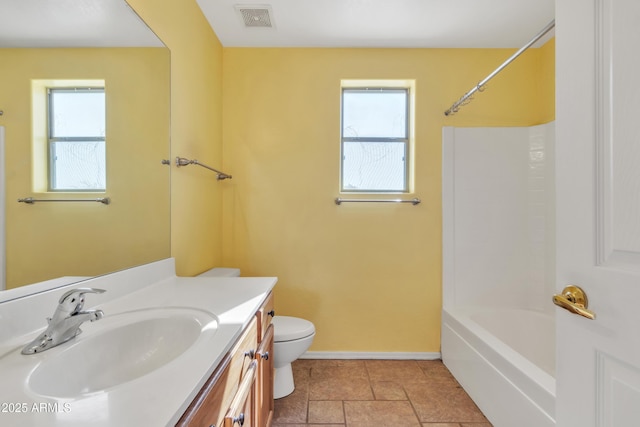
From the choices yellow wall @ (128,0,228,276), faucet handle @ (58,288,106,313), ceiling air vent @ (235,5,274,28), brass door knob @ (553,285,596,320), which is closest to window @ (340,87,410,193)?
ceiling air vent @ (235,5,274,28)

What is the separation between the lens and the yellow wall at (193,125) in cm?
164

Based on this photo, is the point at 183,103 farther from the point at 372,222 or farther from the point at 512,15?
the point at 512,15

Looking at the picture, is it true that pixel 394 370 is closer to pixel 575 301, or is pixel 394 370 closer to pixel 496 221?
pixel 496 221

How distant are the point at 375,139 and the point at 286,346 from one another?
170 centimetres

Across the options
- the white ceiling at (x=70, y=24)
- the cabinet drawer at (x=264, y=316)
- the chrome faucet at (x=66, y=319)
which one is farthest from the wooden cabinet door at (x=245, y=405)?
the white ceiling at (x=70, y=24)

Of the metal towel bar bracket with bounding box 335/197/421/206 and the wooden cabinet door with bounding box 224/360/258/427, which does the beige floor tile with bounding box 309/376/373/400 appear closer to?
the wooden cabinet door with bounding box 224/360/258/427

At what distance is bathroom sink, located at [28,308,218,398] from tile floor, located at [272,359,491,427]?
39.5 inches

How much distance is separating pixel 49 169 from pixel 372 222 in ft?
6.33

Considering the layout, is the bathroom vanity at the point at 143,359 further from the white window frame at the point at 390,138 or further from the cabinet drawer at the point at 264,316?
the white window frame at the point at 390,138

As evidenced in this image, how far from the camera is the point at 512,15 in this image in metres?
1.99

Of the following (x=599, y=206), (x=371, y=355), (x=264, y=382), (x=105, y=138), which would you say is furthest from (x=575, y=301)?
(x=371, y=355)

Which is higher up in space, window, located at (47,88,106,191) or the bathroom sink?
window, located at (47,88,106,191)

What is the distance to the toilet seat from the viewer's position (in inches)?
68.9

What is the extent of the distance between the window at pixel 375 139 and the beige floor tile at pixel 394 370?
1.36 metres
